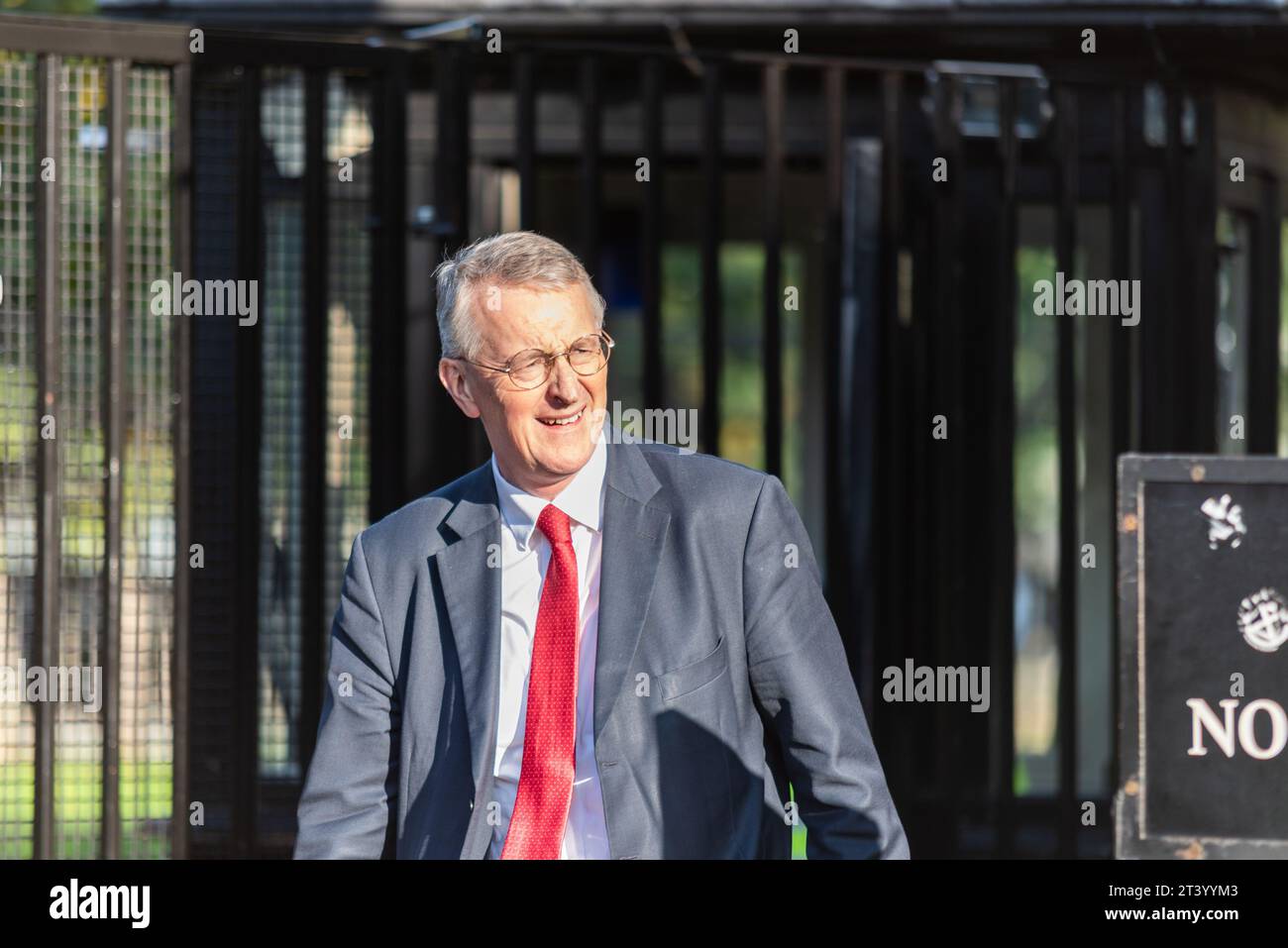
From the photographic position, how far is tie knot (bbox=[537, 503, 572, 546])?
2955 millimetres

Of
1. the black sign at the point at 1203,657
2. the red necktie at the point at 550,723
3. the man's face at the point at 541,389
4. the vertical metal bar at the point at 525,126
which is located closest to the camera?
the red necktie at the point at 550,723

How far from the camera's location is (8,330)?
468 cm

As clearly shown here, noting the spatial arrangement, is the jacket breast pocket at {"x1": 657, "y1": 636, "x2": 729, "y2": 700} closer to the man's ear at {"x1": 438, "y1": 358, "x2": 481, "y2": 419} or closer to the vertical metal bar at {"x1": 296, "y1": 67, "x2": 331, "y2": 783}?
the man's ear at {"x1": 438, "y1": 358, "x2": 481, "y2": 419}

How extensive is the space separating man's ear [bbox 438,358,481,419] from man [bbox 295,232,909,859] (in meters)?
0.02

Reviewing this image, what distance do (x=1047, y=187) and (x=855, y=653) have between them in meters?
2.25

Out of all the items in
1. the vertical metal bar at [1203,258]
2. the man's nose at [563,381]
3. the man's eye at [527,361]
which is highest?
the vertical metal bar at [1203,258]

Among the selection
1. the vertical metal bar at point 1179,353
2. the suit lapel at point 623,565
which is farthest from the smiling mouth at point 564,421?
the vertical metal bar at point 1179,353

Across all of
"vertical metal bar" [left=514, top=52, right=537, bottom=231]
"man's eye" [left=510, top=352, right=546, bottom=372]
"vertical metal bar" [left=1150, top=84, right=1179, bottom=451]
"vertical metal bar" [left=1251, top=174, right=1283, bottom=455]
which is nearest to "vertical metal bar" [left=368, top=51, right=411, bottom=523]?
"vertical metal bar" [left=514, top=52, right=537, bottom=231]

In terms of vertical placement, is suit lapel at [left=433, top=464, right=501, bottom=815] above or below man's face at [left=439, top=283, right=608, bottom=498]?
below

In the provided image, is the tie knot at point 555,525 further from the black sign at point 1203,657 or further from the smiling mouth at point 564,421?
the black sign at point 1203,657

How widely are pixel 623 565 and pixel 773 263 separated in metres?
2.54

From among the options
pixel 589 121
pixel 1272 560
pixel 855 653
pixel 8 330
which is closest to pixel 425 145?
pixel 589 121

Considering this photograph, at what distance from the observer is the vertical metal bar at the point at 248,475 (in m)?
4.81

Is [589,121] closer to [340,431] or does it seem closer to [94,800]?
[340,431]
